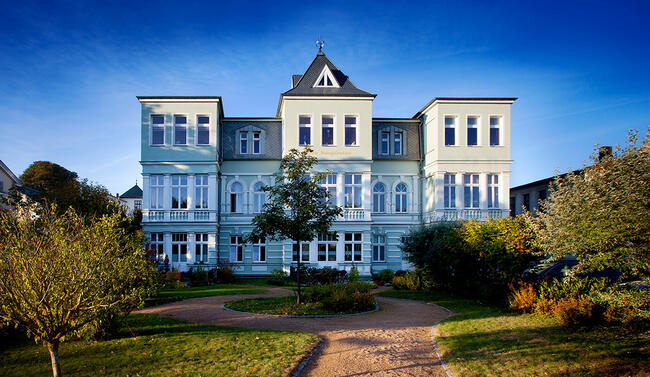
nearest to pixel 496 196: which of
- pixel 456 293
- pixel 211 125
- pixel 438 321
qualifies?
pixel 456 293

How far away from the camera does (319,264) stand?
88.3 ft

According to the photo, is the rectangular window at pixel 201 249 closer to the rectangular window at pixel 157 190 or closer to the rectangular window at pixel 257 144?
the rectangular window at pixel 157 190

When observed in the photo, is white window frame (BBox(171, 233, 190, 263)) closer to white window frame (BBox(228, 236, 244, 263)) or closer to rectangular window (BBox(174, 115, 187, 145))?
white window frame (BBox(228, 236, 244, 263))

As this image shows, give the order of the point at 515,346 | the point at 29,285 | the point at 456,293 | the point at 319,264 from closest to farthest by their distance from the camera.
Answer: the point at 29,285, the point at 515,346, the point at 456,293, the point at 319,264

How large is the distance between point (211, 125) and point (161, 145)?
354cm

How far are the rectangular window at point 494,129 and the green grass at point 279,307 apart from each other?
18.9 m

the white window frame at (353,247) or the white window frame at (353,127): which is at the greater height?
the white window frame at (353,127)

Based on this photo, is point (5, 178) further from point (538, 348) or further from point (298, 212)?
point (538, 348)

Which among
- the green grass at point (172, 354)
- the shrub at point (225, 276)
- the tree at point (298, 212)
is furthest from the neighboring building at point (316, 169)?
the green grass at point (172, 354)

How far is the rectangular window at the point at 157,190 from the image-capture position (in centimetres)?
2700

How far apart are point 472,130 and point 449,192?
180 inches

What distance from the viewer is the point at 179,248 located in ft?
88.0

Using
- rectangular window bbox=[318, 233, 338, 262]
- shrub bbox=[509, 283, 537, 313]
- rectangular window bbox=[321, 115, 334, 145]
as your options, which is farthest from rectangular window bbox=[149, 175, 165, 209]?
shrub bbox=[509, 283, 537, 313]

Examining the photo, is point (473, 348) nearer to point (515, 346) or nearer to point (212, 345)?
point (515, 346)
